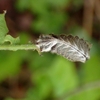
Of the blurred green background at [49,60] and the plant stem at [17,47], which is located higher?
the plant stem at [17,47]

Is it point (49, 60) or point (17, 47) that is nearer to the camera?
point (17, 47)

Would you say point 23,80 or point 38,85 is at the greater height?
point 38,85

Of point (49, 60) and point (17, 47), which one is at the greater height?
point (17, 47)

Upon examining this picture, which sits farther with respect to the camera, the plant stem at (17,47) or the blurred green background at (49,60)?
the blurred green background at (49,60)

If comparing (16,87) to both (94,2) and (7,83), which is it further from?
(94,2)

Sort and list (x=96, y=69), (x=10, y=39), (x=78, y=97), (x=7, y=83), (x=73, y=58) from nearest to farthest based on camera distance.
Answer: (x=73, y=58)
(x=10, y=39)
(x=78, y=97)
(x=96, y=69)
(x=7, y=83)

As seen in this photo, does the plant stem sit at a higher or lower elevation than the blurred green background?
higher

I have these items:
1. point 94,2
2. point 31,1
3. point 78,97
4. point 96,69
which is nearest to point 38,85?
point 78,97

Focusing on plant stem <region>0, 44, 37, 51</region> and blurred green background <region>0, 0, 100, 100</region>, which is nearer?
plant stem <region>0, 44, 37, 51</region>
